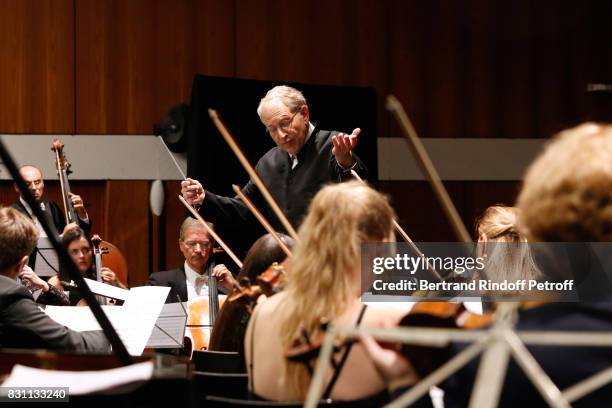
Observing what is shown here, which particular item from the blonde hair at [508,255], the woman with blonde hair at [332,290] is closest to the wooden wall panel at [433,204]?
the blonde hair at [508,255]

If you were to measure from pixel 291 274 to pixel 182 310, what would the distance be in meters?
1.50

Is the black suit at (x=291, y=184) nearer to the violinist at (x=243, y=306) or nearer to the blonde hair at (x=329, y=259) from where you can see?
the violinist at (x=243, y=306)

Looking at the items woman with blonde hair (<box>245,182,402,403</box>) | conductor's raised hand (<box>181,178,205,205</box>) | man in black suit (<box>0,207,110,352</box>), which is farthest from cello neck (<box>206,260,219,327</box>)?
woman with blonde hair (<box>245,182,402,403</box>)

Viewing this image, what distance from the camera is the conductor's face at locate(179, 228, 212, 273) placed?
180 inches

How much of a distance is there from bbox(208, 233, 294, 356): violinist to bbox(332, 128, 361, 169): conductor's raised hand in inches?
26.3

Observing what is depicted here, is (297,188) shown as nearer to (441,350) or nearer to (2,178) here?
(441,350)

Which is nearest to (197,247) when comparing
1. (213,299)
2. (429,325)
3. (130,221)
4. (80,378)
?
(213,299)

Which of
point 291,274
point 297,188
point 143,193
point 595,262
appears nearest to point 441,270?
point 297,188

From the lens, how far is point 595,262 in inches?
55.2

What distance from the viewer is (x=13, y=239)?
2432 millimetres

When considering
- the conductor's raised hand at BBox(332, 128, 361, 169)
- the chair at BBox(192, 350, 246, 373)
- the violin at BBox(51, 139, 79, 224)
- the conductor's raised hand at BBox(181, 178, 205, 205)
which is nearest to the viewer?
the chair at BBox(192, 350, 246, 373)

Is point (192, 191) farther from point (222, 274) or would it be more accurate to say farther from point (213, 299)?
point (213, 299)

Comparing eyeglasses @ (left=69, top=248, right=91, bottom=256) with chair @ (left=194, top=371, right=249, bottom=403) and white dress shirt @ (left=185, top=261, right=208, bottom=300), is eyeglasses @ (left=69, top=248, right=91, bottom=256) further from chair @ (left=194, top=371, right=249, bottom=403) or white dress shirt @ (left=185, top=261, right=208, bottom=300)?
chair @ (left=194, top=371, right=249, bottom=403)

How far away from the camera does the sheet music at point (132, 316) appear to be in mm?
2516
